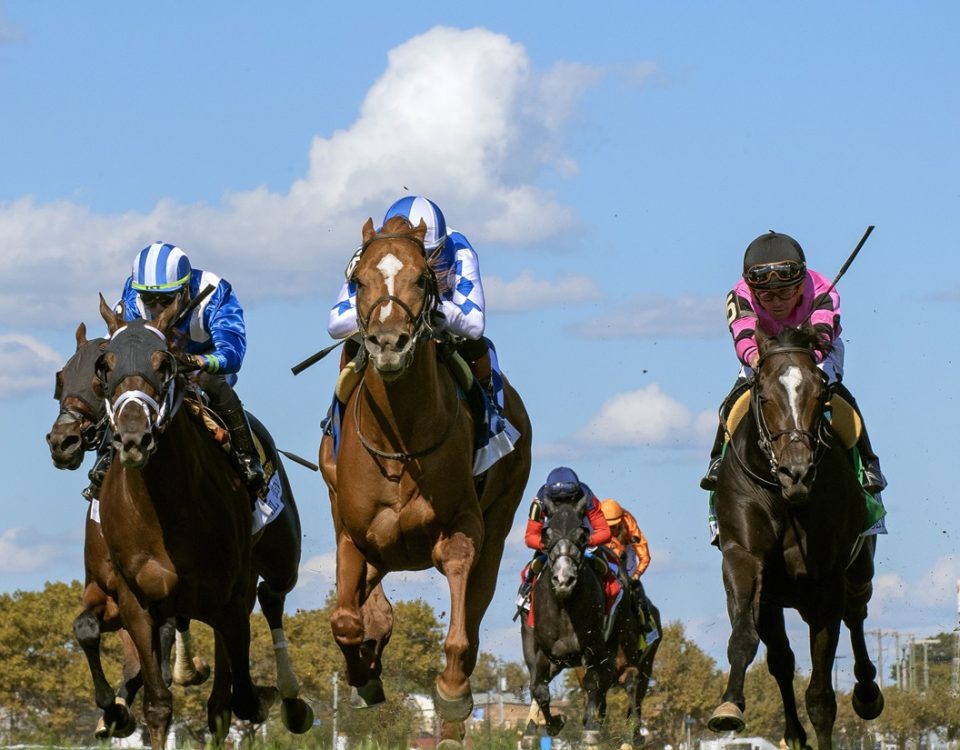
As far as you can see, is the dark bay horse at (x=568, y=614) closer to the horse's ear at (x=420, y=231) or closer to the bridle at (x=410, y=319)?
the bridle at (x=410, y=319)

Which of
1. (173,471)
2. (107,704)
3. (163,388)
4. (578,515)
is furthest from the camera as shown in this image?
(578,515)

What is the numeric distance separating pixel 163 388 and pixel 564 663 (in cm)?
1223

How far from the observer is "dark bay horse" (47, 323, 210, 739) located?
1147 centimetres

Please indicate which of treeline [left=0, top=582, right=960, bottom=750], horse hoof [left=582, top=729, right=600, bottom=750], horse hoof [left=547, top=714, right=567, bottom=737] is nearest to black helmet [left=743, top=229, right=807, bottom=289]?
horse hoof [left=582, top=729, right=600, bottom=750]

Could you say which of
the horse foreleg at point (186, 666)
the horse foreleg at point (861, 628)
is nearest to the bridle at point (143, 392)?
the horse foreleg at point (186, 666)

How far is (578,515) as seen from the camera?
2116 cm

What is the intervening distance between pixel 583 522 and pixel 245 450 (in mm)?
9543

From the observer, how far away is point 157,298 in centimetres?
1224

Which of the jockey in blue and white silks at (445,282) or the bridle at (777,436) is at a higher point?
the jockey in blue and white silks at (445,282)

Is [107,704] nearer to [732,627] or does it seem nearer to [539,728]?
[732,627]

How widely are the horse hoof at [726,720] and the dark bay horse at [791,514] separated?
27 cm

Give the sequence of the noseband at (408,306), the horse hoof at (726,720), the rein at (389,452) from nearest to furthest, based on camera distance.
Answer: the noseband at (408,306) < the horse hoof at (726,720) < the rein at (389,452)

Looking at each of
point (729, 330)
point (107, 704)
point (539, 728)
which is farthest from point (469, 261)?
point (539, 728)

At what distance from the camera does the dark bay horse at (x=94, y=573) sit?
11.5 meters
